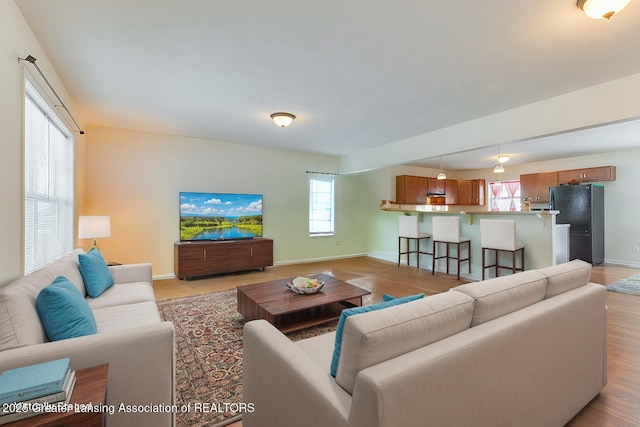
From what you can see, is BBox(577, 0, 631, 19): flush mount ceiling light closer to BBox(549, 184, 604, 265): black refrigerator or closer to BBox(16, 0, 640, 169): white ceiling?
BBox(16, 0, 640, 169): white ceiling

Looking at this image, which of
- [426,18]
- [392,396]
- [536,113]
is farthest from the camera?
[536,113]

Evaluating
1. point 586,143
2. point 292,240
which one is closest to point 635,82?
point 586,143

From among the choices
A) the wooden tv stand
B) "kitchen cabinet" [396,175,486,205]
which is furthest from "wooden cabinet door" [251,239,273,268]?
"kitchen cabinet" [396,175,486,205]

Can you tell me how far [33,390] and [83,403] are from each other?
16 cm

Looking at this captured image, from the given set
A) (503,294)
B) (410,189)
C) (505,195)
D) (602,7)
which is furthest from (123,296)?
(505,195)

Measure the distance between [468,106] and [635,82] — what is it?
1435 millimetres

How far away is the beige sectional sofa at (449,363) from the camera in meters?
0.94

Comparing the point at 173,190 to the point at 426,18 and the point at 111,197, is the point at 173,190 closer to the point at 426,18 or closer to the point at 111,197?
the point at 111,197

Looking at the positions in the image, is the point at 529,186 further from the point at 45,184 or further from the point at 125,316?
the point at 45,184

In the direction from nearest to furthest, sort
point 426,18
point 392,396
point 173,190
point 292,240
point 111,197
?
point 392,396, point 426,18, point 111,197, point 173,190, point 292,240

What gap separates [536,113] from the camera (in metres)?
3.42


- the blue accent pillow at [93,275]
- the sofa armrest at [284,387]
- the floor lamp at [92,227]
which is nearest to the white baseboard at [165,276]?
the floor lamp at [92,227]

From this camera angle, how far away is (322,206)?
22.6ft

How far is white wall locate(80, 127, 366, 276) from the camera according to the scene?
4.53 m
